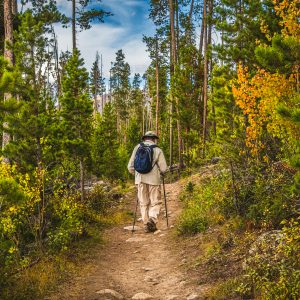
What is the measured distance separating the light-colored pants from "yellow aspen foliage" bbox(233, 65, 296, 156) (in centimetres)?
276

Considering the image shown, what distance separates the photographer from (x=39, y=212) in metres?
7.01

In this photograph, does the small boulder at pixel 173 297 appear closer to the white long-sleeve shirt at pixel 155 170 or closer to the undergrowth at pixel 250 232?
the undergrowth at pixel 250 232

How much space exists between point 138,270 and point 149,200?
334cm

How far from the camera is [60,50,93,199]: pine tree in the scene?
12273mm

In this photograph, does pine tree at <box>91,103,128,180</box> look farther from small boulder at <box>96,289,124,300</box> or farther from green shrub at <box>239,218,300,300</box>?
green shrub at <box>239,218,300,300</box>

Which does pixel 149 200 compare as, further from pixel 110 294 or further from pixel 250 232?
pixel 110 294

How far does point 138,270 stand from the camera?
262 inches

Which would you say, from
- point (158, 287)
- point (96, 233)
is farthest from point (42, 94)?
point (158, 287)

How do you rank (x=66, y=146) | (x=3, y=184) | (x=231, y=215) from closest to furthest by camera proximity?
(x=3, y=184) → (x=231, y=215) → (x=66, y=146)

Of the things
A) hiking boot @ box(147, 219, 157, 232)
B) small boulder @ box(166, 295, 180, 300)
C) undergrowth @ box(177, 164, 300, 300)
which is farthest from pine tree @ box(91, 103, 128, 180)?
small boulder @ box(166, 295, 180, 300)

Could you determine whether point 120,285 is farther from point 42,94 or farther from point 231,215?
point 42,94

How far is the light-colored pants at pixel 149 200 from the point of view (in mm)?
9578

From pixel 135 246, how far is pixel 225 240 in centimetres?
248

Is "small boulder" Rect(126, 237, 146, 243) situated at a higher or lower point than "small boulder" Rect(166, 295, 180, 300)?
lower
